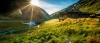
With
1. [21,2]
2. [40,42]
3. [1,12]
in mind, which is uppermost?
[21,2]

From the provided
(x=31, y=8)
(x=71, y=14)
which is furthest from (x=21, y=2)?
(x=71, y=14)

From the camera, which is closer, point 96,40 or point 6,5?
point 96,40

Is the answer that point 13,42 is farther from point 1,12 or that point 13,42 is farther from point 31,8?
point 31,8

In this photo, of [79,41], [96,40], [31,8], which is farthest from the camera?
[31,8]

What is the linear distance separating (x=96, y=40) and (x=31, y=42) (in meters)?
7.17

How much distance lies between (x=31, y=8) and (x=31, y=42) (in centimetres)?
10017

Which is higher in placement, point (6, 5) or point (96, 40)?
point (6, 5)

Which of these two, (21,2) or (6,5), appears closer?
(6,5)

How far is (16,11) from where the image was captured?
273ft

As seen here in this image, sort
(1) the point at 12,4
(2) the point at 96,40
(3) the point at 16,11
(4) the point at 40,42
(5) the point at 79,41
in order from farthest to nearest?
(3) the point at 16,11 < (1) the point at 12,4 < (4) the point at 40,42 < (5) the point at 79,41 < (2) the point at 96,40

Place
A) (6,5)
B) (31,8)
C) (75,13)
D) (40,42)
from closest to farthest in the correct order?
(40,42) < (75,13) < (6,5) < (31,8)

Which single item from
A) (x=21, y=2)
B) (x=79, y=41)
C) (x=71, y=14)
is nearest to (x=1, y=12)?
(x=21, y=2)

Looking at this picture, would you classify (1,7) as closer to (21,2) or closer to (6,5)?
(6,5)

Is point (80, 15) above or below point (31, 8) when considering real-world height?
below
